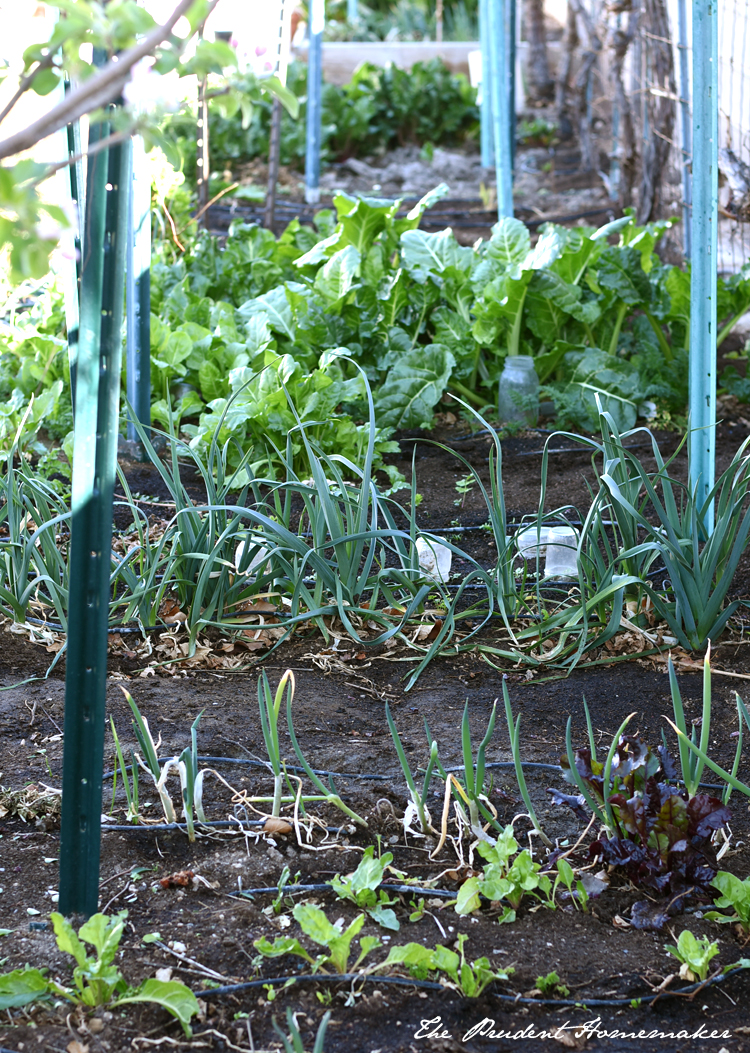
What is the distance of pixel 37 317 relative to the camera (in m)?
4.04

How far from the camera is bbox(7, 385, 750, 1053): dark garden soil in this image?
4.18 ft

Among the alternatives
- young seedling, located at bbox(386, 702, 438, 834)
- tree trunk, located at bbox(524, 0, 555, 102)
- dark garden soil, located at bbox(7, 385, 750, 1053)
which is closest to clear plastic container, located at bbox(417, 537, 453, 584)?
dark garden soil, located at bbox(7, 385, 750, 1053)

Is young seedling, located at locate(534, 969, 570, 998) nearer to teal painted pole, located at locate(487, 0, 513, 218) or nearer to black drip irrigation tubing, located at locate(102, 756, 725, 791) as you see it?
black drip irrigation tubing, located at locate(102, 756, 725, 791)

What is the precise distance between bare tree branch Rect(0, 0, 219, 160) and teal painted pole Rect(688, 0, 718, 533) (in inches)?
77.8

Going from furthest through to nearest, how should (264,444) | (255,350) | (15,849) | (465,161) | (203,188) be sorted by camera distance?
(465,161), (203,188), (255,350), (264,444), (15,849)

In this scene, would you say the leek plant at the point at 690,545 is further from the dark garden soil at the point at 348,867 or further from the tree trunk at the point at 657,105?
the tree trunk at the point at 657,105

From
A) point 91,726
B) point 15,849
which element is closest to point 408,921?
point 91,726

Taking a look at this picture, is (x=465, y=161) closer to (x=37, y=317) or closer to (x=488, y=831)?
(x=37, y=317)

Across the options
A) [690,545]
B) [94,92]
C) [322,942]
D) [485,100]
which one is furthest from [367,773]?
[485,100]

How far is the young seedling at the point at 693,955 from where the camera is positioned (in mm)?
1342

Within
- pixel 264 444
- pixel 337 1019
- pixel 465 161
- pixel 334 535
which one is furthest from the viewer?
pixel 465 161

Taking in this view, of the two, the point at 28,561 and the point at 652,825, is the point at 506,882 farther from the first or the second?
the point at 28,561

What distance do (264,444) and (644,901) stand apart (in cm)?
216

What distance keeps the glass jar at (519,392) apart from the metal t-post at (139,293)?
1364mm
